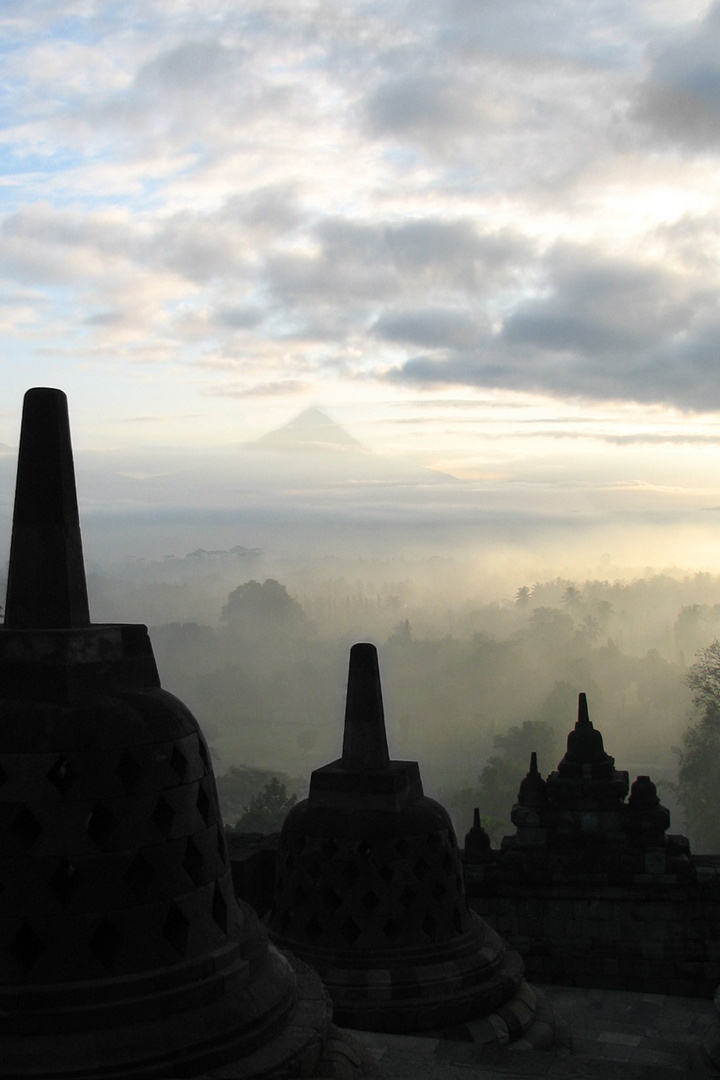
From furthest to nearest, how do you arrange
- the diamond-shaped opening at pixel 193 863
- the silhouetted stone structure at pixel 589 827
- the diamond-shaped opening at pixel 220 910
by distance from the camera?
1. the silhouetted stone structure at pixel 589 827
2. the diamond-shaped opening at pixel 220 910
3. the diamond-shaped opening at pixel 193 863

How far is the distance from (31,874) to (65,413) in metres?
2.51

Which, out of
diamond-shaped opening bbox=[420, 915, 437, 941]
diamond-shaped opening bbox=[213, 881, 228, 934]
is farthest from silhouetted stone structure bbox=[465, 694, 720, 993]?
diamond-shaped opening bbox=[213, 881, 228, 934]

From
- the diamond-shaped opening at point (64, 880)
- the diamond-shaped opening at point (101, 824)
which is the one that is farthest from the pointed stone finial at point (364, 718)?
the diamond-shaped opening at point (64, 880)

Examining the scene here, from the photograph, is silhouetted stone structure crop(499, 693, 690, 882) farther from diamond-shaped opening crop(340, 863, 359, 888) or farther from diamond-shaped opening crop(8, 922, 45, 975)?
diamond-shaped opening crop(8, 922, 45, 975)

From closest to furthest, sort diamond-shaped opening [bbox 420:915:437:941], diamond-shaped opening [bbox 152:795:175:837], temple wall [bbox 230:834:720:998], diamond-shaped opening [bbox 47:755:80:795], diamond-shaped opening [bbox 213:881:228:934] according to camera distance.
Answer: diamond-shaped opening [bbox 47:755:80:795], diamond-shaped opening [bbox 152:795:175:837], diamond-shaped opening [bbox 213:881:228:934], diamond-shaped opening [bbox 420:915:437:941], temple wall [bbox 230:834:720:998]

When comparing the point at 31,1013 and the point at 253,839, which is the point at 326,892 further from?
the point at 31,1013

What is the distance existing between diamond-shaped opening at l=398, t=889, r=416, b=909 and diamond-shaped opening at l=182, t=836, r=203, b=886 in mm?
4999

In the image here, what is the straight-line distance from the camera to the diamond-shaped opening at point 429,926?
9.38m

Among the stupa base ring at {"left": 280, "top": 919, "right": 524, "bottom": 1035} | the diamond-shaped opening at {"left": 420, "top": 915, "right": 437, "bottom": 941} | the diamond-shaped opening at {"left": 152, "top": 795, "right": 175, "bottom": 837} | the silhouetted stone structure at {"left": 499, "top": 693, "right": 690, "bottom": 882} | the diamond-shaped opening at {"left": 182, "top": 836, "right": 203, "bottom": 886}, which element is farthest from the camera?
the silhouetted stone structure at {"left": 499, "top": 693, "right": 690, "bottom": 882}

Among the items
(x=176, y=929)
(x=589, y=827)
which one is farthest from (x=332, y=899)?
(x=589, y=827)

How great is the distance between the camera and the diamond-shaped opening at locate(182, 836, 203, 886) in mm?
4812

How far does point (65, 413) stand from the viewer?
5281 millimetres

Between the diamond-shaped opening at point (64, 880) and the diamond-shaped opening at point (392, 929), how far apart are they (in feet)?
18.4

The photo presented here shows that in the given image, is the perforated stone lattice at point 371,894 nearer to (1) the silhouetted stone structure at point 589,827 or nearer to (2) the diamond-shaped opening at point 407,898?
(2) the diamond-shaped opening at point 407,898
